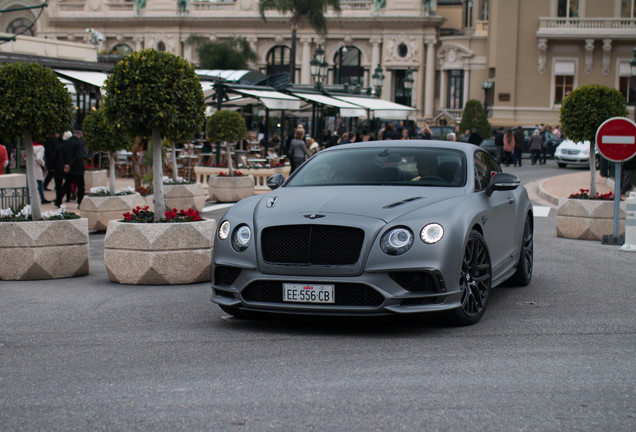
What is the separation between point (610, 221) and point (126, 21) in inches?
3248

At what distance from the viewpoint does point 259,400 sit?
5043 millimetres

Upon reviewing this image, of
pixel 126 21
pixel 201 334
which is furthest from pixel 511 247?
pixel 126 21

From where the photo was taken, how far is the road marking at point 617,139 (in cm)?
1305

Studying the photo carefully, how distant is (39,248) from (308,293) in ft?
14.7

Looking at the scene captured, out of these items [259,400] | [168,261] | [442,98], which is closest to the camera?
[259,400]

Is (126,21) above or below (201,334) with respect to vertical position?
above

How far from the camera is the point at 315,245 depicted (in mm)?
6766

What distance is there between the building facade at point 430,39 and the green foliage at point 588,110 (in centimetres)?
5465

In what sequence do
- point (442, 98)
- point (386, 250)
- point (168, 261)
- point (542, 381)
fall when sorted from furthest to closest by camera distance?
point (442, 98), point (168, 261), point (386, 250), point (542, 381)

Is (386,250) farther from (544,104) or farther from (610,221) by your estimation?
(544,104)

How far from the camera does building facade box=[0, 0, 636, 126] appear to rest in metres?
69.8

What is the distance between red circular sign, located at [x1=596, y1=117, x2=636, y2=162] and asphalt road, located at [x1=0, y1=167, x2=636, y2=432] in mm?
4868

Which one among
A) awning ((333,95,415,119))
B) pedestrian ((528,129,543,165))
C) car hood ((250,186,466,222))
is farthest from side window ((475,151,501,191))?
pedestrian ((528,129,543,165))

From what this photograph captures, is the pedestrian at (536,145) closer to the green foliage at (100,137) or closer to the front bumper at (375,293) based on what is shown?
the green foliage at (100,137)
